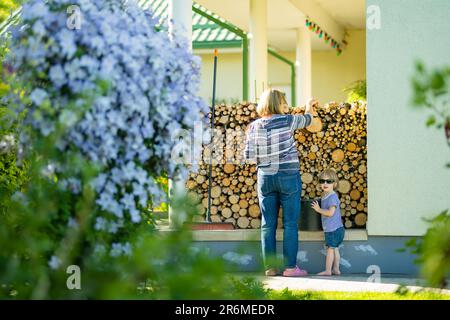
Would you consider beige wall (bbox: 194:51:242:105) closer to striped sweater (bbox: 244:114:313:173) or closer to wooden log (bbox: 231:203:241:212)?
wooden log (bbox: 231:203:241:212)

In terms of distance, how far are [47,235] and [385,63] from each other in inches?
153

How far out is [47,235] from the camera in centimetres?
311

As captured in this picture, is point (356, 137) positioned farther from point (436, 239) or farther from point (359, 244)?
point (436, 239)

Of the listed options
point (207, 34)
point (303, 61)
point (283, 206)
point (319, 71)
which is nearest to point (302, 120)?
point (283, 206)

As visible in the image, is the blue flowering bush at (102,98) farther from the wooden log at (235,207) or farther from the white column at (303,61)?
the white column at (303,61)

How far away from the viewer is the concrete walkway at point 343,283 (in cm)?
563

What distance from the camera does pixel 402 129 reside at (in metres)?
6.29

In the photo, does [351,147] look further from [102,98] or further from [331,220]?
[102,98]

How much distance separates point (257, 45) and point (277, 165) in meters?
5.91

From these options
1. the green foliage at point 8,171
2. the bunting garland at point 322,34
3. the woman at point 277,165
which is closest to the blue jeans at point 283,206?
the woman at point 277,165

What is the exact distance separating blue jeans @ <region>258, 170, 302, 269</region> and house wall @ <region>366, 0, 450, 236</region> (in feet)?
1.98

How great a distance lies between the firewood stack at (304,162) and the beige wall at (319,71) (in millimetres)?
9705

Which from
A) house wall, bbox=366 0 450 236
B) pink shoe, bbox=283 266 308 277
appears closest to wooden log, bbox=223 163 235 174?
pink shoe, bbox=283 266 308 277

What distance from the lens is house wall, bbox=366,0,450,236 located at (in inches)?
245
